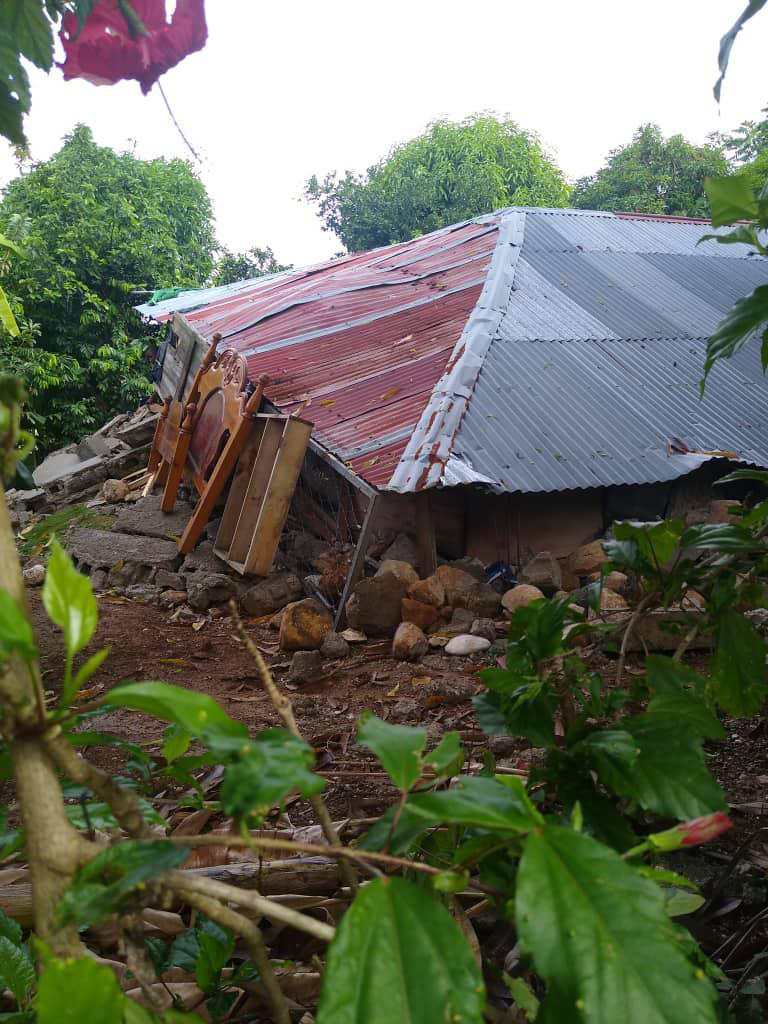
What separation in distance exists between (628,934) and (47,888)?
48 centimetres

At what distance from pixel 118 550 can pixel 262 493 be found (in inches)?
85.1

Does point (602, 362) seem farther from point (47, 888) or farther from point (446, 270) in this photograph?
point (47, 888)

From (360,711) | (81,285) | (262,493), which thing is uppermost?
(81,285)

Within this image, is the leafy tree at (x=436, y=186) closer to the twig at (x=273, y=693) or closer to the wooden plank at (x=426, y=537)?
the wooden plank at (x=426, y=537)

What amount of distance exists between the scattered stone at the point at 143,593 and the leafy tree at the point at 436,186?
Answer: 25.7m

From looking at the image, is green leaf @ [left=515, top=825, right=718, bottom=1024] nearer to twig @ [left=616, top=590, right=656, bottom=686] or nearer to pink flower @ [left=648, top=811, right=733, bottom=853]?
pink flower @ [left=648, top=811, right=733, bottom=853]

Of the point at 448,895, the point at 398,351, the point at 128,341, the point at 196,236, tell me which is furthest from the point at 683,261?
the point at 196,236

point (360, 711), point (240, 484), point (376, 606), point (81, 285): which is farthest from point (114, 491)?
point (81, 285)

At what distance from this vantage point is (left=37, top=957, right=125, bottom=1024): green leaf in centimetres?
69

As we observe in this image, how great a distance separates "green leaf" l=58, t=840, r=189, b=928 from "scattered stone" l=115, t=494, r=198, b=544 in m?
8.73

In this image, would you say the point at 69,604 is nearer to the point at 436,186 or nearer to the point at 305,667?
the point at 305,667

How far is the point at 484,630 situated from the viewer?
19.8 ft

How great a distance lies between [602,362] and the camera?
26.4ft

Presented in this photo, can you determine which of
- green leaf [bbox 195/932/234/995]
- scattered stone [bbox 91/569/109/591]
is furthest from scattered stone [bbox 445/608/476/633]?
green leaf [bbox 195/932/234/995]
